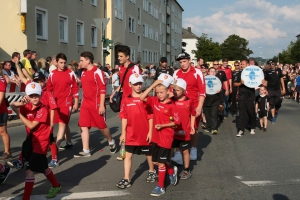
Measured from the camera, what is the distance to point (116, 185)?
6.12 meters

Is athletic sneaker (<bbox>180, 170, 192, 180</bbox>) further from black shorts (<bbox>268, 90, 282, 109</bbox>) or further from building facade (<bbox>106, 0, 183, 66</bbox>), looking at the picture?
building facade (<bbox>106, 0, 183, 66</bbox>)

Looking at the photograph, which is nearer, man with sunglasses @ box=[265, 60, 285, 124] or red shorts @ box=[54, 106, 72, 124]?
red shorts @ box=[54, 106, 72, 124]

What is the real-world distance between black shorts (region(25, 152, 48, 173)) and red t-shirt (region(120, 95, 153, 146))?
119 cm

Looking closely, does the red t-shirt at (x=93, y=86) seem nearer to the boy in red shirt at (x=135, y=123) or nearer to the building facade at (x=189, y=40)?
the boy in red shirt at (x=135, y=123)

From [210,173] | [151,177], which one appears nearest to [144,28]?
[210,173]

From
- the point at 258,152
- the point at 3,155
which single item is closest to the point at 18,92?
the point at 3,155

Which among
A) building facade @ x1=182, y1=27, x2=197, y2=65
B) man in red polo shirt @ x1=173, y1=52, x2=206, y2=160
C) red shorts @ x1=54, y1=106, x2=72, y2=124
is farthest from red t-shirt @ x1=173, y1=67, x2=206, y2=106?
building facade @ x1=182, y1=27, x2=197, y2=65

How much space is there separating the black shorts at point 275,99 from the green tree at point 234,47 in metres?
106

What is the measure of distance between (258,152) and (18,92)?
8.22 m

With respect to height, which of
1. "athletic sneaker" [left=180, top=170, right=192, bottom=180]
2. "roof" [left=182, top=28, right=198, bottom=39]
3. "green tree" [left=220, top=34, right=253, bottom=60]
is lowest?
"athletic sneaker" [left=180, top=170, right=192, bottom=180]

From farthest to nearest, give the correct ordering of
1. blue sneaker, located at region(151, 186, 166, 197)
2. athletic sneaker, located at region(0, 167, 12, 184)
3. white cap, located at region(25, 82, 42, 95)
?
athletic sneaker, located at region(0, 167, 12, 184) → blue sneaker, located at region(151, 186, 166, 197) → white cap, located at region(25, 82, 42, 95)

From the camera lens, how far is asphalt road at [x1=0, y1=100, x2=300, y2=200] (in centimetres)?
583

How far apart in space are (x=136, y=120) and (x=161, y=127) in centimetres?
41

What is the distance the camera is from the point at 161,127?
5746 mm
